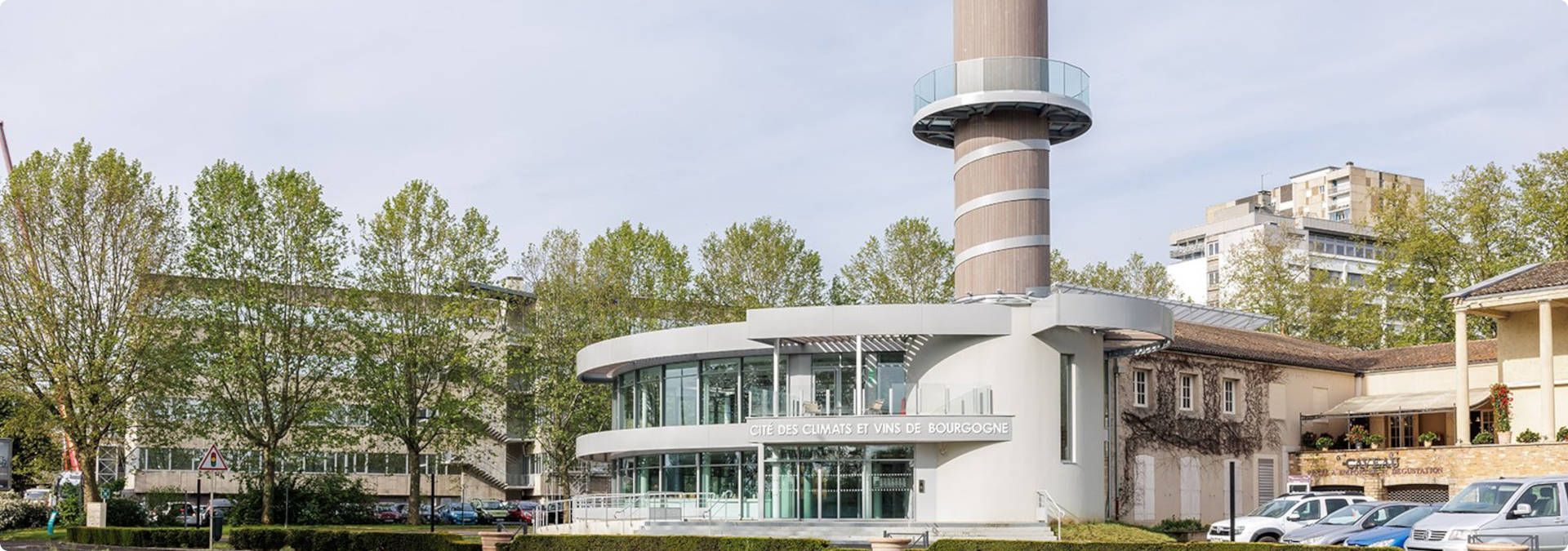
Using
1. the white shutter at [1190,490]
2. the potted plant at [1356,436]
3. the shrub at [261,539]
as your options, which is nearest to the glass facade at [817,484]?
the shrub at [261,539]

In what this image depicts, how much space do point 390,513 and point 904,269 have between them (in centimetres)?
2360

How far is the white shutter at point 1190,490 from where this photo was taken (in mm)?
49344

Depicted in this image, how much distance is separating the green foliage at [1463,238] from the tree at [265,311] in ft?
137

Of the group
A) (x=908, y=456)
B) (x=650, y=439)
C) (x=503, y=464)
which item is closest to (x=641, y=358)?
(x=650, y=439)

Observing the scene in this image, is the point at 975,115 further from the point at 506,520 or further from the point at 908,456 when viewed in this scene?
the point at 506,520

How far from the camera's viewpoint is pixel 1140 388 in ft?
159

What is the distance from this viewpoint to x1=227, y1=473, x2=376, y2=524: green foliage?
194ft

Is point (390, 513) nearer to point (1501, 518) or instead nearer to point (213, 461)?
point (213, 461)

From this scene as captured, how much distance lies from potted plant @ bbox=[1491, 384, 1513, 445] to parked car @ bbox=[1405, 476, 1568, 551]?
2357cm

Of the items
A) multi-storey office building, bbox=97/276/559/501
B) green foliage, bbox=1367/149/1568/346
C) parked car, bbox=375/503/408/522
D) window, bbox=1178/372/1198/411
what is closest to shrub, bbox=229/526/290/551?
multi-storey office building, bbox=97/276/559/501

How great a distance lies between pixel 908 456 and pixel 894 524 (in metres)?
2.64

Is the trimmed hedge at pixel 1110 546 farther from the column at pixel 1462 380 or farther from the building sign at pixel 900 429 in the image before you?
the column at pixel 1462 380

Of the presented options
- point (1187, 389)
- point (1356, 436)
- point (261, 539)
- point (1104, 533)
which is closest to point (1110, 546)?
point (1104, 533)

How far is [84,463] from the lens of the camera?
2169 inches
